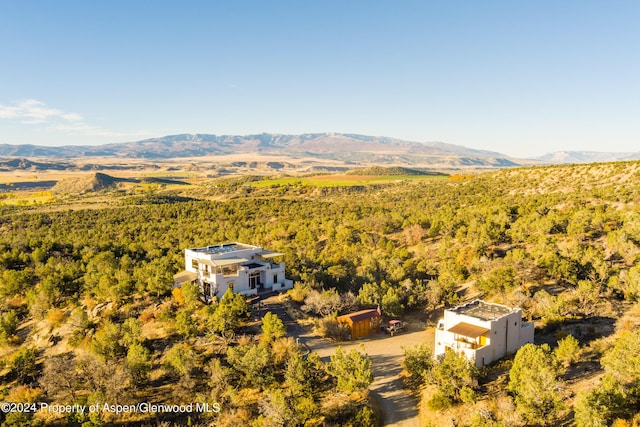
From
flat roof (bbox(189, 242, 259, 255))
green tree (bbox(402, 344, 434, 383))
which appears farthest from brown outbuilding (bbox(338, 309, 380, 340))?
flat roof (bbox(189, 242, 259, 255))

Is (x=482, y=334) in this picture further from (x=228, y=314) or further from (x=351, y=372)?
(x=228, y=314)

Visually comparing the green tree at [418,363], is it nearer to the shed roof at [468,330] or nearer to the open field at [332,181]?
the shed roof at [468,330]

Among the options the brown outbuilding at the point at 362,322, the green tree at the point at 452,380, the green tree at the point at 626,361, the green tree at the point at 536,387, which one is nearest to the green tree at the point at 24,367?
the brown outbuilding at the point at 362,322

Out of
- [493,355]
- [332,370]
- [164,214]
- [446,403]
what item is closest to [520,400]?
[446,403]

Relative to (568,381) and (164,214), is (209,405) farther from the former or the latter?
(164,214)

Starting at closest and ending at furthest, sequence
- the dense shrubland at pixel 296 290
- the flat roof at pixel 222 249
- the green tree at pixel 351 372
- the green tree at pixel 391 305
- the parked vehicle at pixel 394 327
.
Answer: the green tree at pixel 351 372
the dense shrubland at pixel 296 290
the parked vehicle at pixel 394 327
the green tree at pixel 391 305
the flat roof at pixel 222 249
